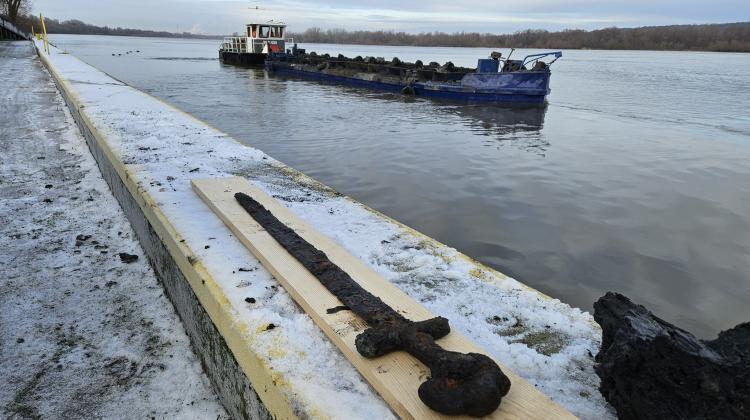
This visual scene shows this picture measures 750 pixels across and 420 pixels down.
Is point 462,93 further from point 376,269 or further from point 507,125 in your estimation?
point 376,269

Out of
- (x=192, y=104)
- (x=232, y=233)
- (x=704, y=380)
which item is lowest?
(x=192, y=104)

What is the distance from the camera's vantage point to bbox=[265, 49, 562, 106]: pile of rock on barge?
61.2 feet

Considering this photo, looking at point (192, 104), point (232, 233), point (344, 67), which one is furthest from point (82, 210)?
point (344, 67)

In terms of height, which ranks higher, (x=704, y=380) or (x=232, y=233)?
(x=704, y=380)

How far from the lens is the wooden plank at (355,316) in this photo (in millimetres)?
1646

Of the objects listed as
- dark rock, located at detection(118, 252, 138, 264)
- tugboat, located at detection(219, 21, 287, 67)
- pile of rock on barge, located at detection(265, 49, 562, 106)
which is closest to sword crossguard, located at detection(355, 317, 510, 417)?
dark rock, located at detection(118, 252, 138, 264)

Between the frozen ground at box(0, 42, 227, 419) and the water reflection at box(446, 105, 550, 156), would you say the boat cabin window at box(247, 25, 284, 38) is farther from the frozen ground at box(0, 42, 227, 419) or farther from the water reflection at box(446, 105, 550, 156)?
the frozen ground at box(0, 42, 227, 419)

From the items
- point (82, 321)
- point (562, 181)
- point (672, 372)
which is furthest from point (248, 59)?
point (672, 372)

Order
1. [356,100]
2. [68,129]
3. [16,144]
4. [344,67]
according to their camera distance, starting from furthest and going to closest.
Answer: [344,67] < [356,100] < [68,129] < [16,144]

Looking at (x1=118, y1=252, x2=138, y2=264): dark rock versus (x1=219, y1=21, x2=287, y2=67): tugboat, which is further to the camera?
(x1=219, y1=21, x2=287, y2=67): tugboat

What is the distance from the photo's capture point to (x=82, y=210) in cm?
458

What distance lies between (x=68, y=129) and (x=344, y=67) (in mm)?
21137

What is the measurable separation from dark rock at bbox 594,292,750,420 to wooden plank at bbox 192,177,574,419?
238mm

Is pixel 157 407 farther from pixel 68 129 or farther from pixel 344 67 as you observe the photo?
pixel 344 67
